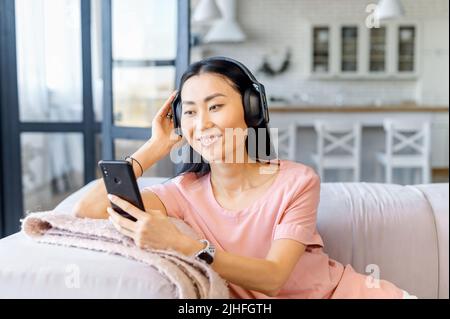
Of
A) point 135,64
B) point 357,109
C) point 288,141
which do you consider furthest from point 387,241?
point 357,109

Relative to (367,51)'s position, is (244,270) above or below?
below

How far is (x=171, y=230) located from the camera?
2.61 feet

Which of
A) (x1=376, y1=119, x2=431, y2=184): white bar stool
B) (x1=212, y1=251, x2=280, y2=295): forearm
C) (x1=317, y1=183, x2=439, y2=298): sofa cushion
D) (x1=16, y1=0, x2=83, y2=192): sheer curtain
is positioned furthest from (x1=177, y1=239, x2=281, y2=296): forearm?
(x1=376, y1=119, x2=431, y2=184): white bar stool

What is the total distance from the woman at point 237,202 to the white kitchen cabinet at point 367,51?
17.0 feet

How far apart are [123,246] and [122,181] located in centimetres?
11

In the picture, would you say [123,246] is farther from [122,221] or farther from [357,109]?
[357,109]

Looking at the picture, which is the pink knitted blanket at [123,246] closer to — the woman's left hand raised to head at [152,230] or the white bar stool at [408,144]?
the woman's left hand raised to head at [152,230]

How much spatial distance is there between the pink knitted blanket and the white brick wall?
5196mm

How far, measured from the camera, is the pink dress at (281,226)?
0.96 meters

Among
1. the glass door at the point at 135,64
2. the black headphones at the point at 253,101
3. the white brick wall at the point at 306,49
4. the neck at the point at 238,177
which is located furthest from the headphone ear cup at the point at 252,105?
the white brick wall at the point at 306,49

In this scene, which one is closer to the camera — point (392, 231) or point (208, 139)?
point (208, 139)

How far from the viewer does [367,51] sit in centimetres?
596

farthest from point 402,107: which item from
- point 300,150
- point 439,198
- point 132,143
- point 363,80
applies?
point 439,198

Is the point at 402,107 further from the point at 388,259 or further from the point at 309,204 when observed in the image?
the point at 309,204
